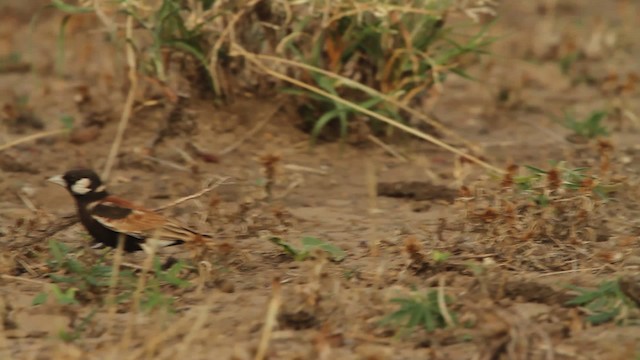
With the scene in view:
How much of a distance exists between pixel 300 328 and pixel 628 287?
991mm

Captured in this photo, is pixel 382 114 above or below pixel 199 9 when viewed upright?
below

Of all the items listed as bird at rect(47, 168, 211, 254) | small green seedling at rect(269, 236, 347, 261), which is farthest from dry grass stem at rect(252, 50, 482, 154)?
bird at rect(47, 168, 211, 254)

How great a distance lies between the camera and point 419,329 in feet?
13.0

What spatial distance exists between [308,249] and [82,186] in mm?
844

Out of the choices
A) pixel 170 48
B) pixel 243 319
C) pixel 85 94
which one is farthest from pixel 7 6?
pixel 243 319

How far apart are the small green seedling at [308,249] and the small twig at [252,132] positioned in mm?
1611

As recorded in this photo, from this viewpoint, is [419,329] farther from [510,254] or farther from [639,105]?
[639,105]

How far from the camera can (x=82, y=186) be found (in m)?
4.86

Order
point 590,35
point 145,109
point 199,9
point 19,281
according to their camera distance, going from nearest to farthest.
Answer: point 19,281 → point 199,9 → point 145,109 → point 590,35

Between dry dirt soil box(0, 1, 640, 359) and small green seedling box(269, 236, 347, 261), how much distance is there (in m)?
0.05

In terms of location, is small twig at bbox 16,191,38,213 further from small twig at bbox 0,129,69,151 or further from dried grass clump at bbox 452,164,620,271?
dried grass clump at bbox 452,164,620,271

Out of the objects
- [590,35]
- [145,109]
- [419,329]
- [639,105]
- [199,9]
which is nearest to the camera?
[419,329]

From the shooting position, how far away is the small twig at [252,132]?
639cm

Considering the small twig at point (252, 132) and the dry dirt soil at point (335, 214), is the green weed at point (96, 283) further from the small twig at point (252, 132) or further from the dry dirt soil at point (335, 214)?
the small twig at point (252, 132)
